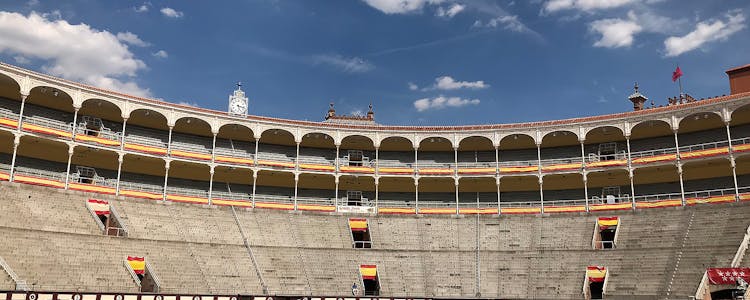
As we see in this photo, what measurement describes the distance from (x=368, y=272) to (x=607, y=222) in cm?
1885

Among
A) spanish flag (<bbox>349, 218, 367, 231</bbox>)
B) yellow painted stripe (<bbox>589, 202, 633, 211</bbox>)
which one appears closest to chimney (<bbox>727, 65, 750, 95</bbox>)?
yellow painted stripe (<bbox>589, 202, 633, 211</bbox>)

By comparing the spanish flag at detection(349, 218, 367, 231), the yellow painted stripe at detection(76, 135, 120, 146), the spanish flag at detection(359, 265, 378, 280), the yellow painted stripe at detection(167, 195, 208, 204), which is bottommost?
the spanish flag at detection(359, 265, 378, 280)

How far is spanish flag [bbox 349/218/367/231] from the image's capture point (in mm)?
49750

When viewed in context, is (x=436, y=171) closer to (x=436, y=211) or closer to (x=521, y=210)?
(x=436, y=211)

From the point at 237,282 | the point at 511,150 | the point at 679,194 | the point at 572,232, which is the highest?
the point at 511,150

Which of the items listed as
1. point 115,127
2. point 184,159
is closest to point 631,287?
point 184,159

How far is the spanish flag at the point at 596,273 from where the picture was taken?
4038 centimetres

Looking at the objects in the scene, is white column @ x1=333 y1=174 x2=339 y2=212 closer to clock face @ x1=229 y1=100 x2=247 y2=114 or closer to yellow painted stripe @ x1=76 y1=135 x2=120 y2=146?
clock face @ x1=229 y1=100 x2=247 y2=114

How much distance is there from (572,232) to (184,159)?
31.2m

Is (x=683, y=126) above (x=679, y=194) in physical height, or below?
above

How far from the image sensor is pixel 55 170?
48.7 m

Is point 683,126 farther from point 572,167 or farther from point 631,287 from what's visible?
point 631,287

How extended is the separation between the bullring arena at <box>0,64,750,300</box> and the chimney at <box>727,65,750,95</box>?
0.18 metres

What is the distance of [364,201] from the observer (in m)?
57.4
